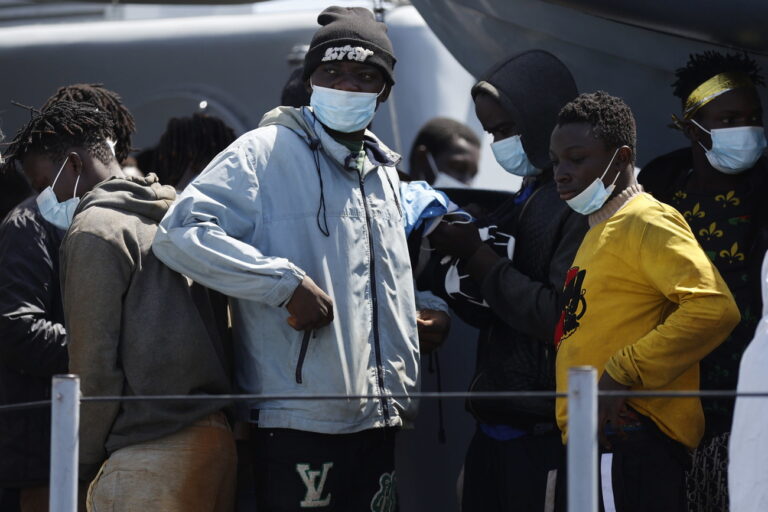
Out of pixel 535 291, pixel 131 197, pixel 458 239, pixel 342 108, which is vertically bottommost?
pixel 535 291

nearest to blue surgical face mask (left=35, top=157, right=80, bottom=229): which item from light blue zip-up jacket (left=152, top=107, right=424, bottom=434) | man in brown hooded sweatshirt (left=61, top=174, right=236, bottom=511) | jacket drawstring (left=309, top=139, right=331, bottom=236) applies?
man in brown hooded sweatshirt (left=61, top=174, right=236, bottom=511)

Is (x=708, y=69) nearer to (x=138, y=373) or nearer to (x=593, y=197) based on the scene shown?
(x=593, y=197)

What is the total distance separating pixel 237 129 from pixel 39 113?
295cm

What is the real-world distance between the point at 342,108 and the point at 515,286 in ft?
2.37

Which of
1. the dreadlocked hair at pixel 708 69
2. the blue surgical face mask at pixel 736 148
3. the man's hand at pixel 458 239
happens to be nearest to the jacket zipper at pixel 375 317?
the man's hand at pixel 458 239

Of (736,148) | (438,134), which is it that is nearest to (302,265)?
(736,148)

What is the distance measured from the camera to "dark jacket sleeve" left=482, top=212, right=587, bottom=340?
4043mm

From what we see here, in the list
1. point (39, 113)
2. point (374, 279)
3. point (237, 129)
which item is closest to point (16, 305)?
point (39, 113)

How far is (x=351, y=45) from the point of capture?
13.3 feet

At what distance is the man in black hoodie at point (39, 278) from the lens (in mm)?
4277

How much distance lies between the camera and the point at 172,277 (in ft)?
12.6

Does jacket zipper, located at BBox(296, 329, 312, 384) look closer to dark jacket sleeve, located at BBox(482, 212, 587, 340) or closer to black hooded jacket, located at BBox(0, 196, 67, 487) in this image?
dark jacket sleeve, located at BBox(482, 212, 587, 340)

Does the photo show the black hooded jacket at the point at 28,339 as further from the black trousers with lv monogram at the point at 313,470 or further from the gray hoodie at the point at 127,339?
the black trousers with lv monogram at the point at 313,470

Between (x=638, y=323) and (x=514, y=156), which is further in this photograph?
(x=514, y=156)
